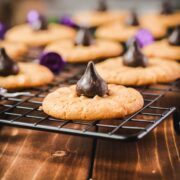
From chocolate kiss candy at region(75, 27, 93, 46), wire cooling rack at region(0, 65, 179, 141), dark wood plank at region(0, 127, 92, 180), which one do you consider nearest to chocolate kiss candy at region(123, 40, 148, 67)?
wire cooling rack at region(0, 65, 179, 141)

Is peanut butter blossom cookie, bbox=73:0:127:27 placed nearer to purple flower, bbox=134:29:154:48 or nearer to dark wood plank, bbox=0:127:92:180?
purple flower, bbox=134:29:154:48

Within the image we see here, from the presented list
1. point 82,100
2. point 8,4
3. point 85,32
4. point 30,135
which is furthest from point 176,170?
point 8,4

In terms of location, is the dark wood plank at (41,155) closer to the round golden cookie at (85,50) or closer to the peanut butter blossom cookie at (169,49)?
the round golden cookie at (85,50)

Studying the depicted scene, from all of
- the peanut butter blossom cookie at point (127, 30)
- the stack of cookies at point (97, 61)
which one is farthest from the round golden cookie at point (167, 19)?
the peanut butter blossom cookie at point (127, 30)

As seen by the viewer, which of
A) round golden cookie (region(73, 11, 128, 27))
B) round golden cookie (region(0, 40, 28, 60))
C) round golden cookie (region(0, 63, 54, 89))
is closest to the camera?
round golden cookie (region(0, 63, 54, 89))


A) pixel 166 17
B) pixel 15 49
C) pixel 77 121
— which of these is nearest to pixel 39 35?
pixel 15 49

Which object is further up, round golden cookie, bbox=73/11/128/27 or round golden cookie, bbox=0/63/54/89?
round golden cookie, bbox=73/11/128/27

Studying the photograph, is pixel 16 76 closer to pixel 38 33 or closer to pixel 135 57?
pixel 135 57
